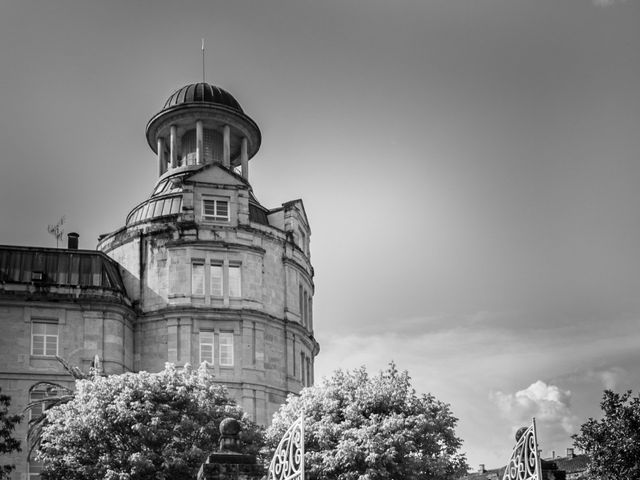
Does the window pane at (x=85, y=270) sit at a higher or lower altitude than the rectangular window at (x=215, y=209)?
lower

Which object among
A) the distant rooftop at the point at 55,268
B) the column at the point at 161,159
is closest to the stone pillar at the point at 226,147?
the column at the point at 161,159

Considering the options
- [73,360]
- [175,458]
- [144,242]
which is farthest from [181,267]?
[175,458]

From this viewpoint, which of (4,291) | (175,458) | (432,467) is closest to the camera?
(175,458)

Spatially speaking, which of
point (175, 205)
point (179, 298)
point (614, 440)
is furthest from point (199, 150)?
point (614, 440)

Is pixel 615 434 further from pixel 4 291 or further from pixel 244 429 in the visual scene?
pixel 4 291

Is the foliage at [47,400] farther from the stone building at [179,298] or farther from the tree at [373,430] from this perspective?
the tree at [373,430]

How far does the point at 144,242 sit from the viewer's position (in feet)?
176

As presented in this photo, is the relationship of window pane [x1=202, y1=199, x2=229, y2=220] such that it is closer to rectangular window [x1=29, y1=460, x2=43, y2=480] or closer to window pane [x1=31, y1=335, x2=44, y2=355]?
window pane [x1=31, y1=335, x2=44, y2=355]

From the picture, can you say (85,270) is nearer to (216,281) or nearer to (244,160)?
(216,281)

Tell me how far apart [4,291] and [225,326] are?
36.8 feet

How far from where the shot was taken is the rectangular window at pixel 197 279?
52812 mm

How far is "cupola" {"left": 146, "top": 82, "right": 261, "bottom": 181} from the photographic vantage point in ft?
195

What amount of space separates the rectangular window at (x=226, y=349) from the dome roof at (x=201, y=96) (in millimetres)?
15019

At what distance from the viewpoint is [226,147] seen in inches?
2355
